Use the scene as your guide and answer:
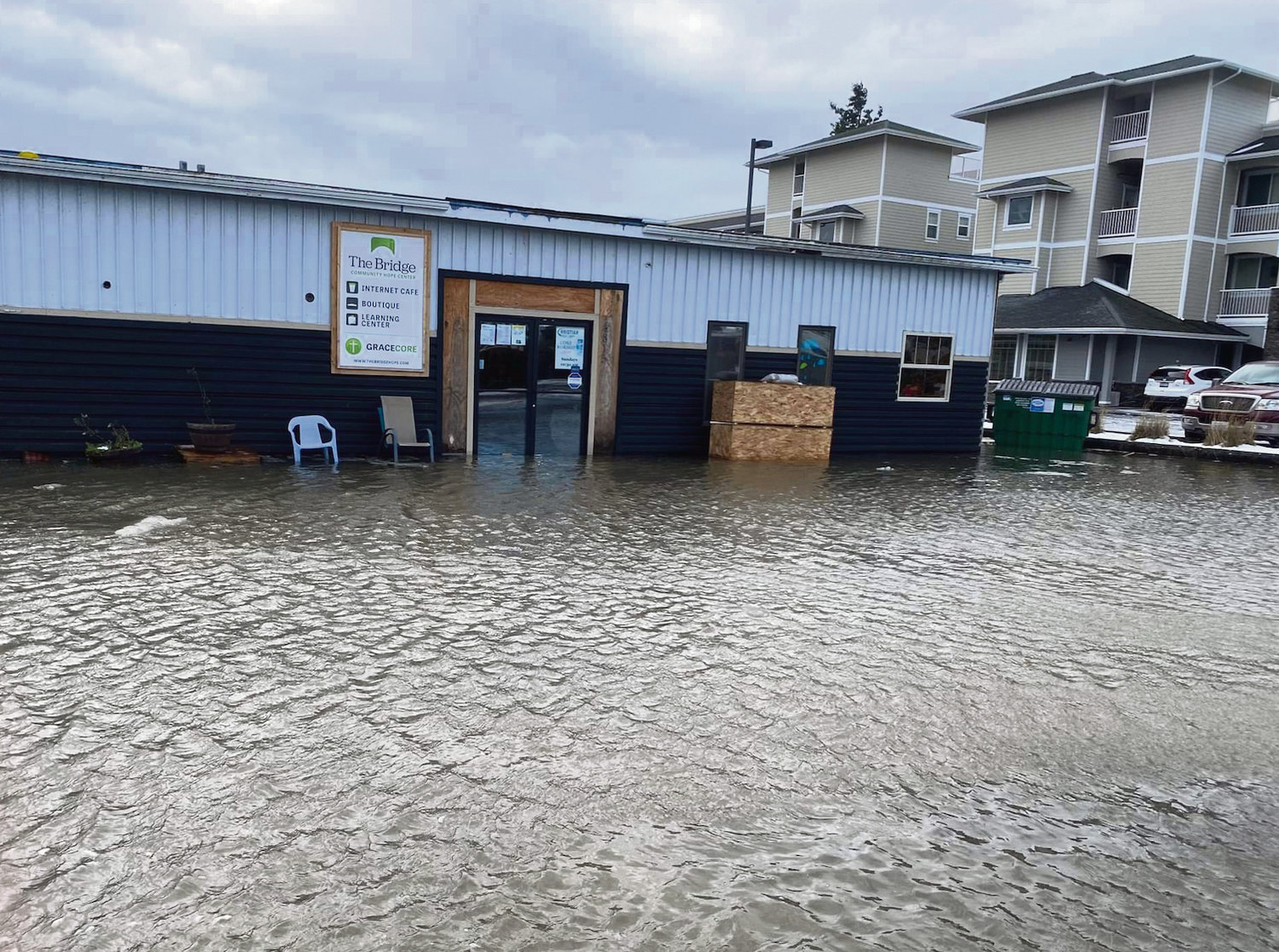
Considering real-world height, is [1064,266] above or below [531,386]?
above

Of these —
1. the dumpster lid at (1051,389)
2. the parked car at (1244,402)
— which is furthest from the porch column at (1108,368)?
the dumpster lid at (1051,389)

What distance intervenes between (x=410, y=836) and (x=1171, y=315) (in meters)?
41.8

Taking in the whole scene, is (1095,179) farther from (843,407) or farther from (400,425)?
(400,425)

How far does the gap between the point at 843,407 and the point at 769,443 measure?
7.99 ft

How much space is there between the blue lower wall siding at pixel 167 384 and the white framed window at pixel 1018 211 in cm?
3607

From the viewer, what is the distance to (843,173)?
48719 mm

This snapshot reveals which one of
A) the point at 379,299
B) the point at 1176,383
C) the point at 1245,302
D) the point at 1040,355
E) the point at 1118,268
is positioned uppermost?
the point at 1118,268

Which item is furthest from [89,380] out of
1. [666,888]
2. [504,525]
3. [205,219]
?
[666,888]

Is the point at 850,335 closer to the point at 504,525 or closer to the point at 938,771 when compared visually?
the point at 504,525

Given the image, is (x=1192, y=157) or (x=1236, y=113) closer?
(x=1192, y=157)

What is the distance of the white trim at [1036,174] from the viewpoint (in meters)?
41.7

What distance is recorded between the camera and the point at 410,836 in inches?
147

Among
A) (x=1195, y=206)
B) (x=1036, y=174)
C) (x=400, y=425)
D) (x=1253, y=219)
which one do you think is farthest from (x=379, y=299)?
(x=1036, y=174)

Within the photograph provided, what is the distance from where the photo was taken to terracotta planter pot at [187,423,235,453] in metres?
13.1
